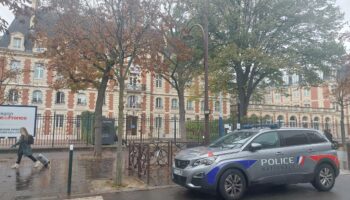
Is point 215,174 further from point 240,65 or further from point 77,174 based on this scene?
point 240,65

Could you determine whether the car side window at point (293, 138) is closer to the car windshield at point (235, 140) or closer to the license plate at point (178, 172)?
the car windshield at point (235, 140)

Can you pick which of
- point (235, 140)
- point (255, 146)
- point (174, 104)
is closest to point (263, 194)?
point (255, 146)

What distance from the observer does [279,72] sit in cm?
2244

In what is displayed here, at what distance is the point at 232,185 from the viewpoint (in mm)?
7516

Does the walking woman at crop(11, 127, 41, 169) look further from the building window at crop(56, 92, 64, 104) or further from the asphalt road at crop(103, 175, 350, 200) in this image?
the building window at crop(56, 92, 64, 104)

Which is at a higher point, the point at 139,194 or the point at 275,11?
the point at 275,11

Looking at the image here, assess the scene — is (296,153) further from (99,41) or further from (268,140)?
(99,41)

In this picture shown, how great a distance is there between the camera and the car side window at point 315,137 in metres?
8.92

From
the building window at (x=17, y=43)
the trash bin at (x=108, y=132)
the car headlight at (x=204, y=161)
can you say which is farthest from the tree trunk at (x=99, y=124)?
the building window at (x=17, y=43)

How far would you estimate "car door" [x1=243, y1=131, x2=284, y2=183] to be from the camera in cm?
779

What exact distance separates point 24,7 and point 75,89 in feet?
30.8

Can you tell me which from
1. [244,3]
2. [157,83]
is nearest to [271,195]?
[244,3]

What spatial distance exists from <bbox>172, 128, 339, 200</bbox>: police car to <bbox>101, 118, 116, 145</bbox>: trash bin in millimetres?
14104

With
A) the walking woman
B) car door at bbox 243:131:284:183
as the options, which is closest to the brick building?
the walking woman
